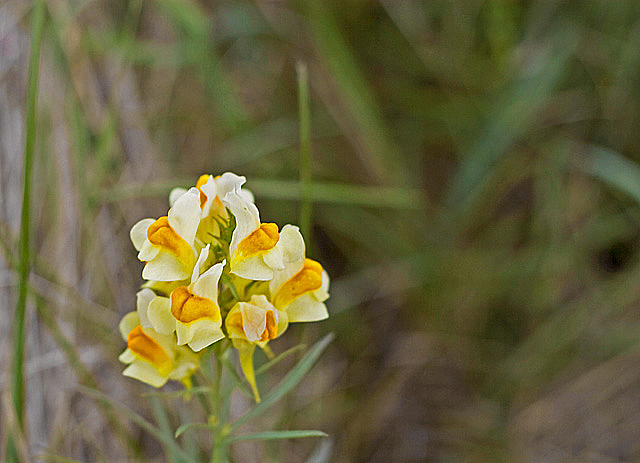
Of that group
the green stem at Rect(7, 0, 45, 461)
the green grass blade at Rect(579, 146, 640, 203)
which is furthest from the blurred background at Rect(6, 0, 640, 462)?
the green stem at Rect(7, 0, 45, 461)

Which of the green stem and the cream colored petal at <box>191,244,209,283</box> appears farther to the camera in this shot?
the green stem

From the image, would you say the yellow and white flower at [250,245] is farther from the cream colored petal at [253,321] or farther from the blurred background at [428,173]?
the blurred background at [428,173]

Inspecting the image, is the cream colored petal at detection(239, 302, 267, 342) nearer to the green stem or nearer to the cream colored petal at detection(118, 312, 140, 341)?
the cream colored petal at detection(118, 312, 140, 341)

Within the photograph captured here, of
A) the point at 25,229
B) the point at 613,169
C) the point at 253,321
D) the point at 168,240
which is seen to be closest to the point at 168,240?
the point at 168,240

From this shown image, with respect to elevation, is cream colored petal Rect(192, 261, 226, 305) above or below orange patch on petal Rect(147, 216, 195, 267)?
below

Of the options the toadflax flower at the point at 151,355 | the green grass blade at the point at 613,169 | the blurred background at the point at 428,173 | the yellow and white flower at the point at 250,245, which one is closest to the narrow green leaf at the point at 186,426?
the toadflax flower at the point at 151,355

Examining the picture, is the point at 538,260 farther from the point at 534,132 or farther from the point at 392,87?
the point at 392,87
